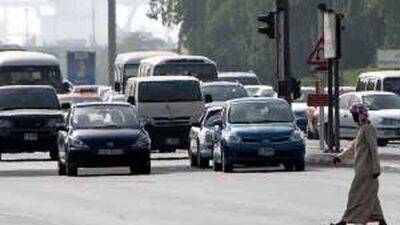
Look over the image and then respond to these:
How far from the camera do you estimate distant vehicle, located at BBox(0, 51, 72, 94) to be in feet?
191

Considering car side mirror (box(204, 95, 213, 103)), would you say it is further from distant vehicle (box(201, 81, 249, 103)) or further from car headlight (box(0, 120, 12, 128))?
car headlight (box(0, 120, 12, 128))

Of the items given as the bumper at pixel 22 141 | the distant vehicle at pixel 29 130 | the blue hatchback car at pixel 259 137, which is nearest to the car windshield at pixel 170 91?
the distant vehicle at pixel 29 130

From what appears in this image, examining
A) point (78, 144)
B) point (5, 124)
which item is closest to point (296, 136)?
point (78, 144)

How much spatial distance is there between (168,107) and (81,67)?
83711mm

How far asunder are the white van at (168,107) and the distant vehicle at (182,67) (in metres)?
8.65

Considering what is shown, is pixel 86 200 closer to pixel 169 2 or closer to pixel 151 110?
pixel 151 110

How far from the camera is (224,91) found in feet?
183

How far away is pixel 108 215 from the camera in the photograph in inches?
1016

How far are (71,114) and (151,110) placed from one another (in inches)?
337

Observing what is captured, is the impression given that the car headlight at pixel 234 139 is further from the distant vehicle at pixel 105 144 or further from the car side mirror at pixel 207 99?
the car side mirror at pixel 207 99

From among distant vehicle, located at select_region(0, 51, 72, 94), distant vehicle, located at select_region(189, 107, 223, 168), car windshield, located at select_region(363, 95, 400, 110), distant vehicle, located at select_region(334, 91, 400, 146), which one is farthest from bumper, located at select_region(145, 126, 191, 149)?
distant vehicle, located at select_region(0, 51, 72, 94)

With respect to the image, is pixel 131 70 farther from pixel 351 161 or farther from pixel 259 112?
pixel 259 112

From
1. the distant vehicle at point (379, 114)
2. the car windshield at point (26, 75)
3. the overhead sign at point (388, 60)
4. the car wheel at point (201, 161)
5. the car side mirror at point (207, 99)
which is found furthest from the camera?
the overhead sign at point (388, 60)

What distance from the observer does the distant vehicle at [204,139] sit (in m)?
40.9
